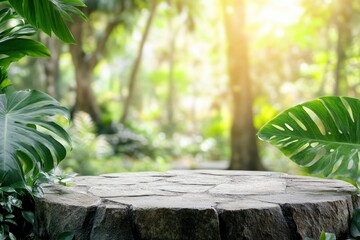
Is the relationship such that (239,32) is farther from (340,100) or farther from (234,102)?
(340,100)

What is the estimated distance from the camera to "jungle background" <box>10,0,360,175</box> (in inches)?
405

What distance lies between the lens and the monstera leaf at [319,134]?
10.6ft

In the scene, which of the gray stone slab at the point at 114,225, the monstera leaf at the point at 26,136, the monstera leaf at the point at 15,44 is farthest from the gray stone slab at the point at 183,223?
the monstera leaf at the point at 15,44

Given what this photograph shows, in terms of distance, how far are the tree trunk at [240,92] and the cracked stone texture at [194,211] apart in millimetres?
6769

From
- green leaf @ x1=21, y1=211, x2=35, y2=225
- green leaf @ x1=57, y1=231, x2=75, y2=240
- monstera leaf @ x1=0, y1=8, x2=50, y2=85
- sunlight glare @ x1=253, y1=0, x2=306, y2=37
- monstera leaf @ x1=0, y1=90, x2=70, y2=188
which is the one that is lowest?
green leaf @ x1=21, y1=211, x2=35, y2=225

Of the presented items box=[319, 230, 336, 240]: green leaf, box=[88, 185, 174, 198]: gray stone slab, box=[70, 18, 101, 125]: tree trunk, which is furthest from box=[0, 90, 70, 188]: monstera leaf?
box=[70, 18, 101, 125]: tree trunk

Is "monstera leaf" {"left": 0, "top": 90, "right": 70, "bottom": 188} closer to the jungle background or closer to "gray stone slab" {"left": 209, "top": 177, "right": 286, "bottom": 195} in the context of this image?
the jungle background

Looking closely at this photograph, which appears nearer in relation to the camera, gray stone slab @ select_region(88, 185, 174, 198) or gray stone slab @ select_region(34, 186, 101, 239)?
gray stone slab @ select_region(34, 186, 101, 239)

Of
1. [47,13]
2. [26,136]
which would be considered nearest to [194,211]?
[26,136]

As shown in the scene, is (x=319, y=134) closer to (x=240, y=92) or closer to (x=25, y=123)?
(x=25, y=123)

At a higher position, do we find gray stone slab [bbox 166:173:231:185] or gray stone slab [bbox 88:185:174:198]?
gray stone slab [bbox 88:185:174:198]

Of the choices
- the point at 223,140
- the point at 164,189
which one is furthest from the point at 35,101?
the point at 223,140

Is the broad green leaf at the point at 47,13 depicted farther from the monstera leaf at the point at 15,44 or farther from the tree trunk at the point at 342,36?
the tree trunk at the point at 342,36

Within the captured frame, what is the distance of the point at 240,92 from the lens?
1034 centimetres
